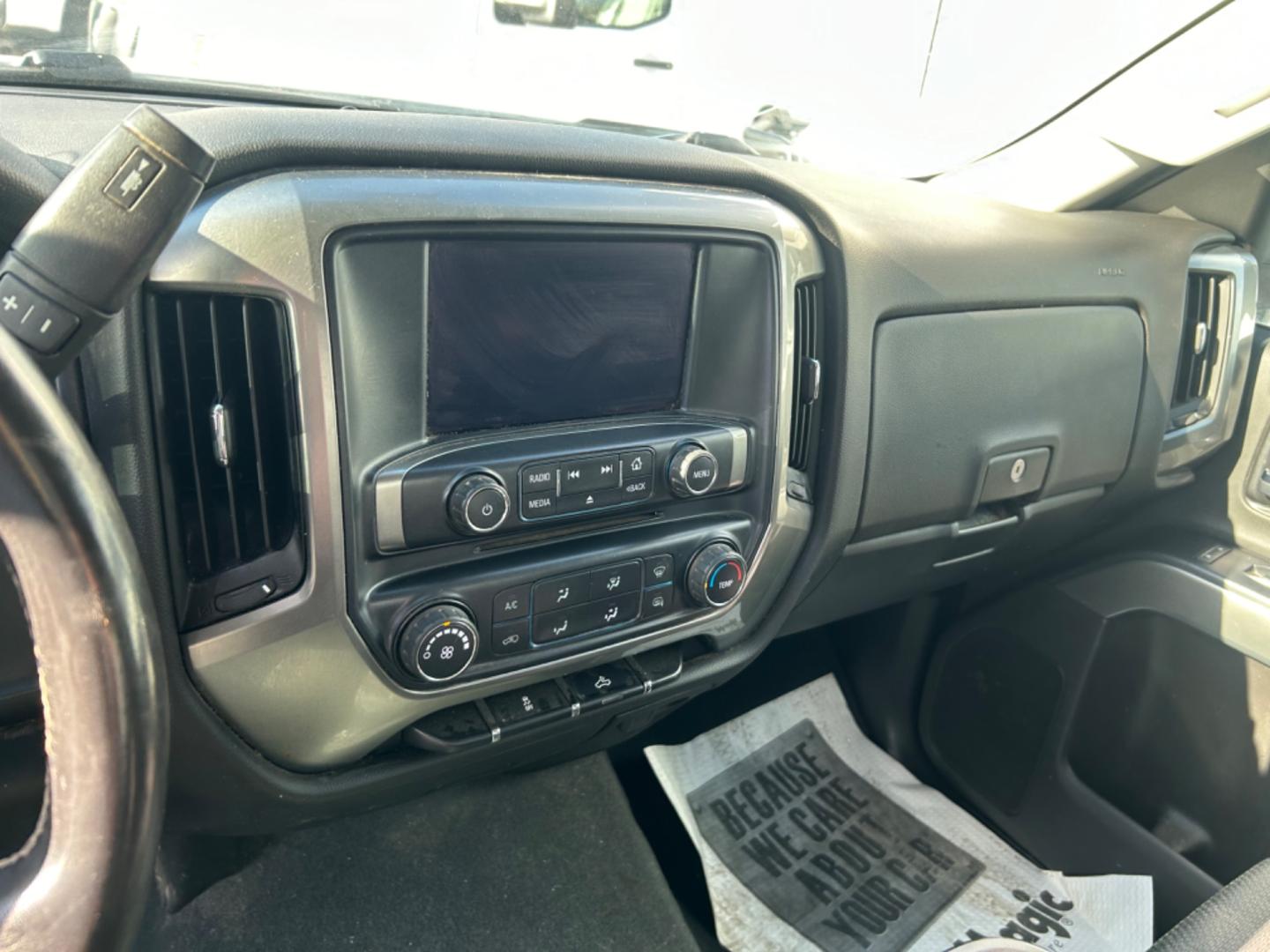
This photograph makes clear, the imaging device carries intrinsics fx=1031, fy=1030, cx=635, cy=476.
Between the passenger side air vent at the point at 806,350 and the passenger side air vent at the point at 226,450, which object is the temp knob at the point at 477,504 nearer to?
the passenger side air vent at the point at 226,450

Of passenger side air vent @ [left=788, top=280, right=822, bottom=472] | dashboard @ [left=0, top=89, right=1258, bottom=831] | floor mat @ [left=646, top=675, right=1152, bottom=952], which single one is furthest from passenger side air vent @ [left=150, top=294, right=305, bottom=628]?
floor mat @ [left=646, top=675, right=1152, bottom=952]

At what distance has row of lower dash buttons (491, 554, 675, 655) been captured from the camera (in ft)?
3.54

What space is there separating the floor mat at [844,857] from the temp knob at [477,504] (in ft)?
3.37

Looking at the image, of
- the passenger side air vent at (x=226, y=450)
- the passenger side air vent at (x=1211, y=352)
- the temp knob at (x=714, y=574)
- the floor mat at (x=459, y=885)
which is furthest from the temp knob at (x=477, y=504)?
the passenger side air vent at (x=1211, y=352)

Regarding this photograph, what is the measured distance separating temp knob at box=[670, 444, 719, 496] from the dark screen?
76 millimetres

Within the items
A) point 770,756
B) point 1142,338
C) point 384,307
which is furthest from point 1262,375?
point 384,307

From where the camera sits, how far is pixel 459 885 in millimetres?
1678

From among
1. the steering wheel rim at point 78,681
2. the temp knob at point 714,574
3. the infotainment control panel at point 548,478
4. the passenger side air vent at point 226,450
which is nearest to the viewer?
the steering wheel rim at point 78,681

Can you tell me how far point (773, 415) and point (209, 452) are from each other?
631mm

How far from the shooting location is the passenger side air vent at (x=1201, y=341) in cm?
182

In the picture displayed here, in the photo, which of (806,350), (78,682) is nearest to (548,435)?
(806,350)

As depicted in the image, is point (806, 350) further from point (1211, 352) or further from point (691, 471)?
point (1211, 352)

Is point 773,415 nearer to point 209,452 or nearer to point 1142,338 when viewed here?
point 209,452

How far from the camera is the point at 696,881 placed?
1793 mm
